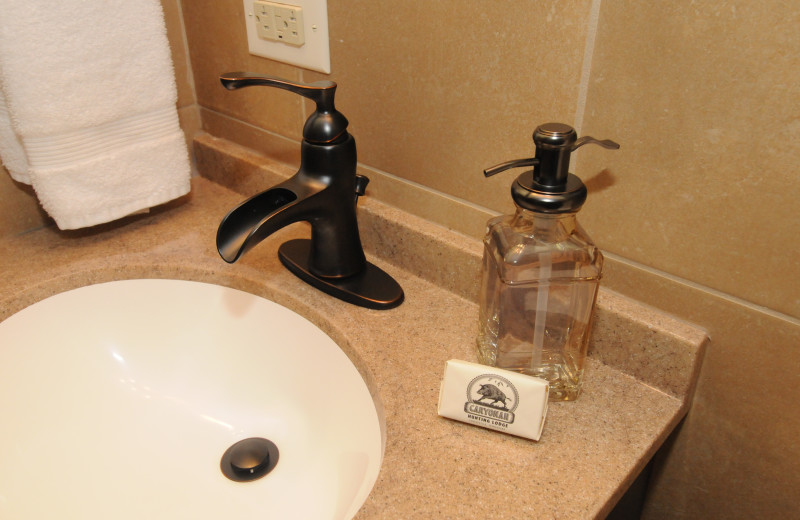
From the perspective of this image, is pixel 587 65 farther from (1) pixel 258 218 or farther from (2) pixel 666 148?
(1) pixel 258 218

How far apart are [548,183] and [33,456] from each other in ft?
1.95

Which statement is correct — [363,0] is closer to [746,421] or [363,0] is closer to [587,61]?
[587,61]

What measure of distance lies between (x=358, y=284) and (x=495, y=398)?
0.24 metres

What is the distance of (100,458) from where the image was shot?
66 cm

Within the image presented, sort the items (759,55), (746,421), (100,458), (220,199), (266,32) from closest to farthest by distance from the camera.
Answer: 1. (759,55)
2. (746,421)
3. (100,458)
4. (266,32)
5. (220,199)

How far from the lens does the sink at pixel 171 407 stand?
61cm

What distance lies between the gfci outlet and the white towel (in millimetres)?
115

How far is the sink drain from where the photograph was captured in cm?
65

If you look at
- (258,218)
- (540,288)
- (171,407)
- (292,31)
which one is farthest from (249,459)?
(292,31)

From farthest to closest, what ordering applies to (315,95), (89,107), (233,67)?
(233,67) → (89,107) → (315,95)

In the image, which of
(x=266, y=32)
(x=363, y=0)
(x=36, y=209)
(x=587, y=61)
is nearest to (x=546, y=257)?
(x=587, y=61)

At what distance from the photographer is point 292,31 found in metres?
0.74

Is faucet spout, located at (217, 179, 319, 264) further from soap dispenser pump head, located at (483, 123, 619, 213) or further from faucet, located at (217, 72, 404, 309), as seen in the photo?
soap dispenser pump head, located at (483, 123, 619, 213)

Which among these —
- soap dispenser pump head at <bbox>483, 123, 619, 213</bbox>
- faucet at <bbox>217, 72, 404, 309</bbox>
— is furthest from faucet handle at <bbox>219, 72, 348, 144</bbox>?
soap dispenser pump head at <bbox>483, 123, 619, 213</bbox>
